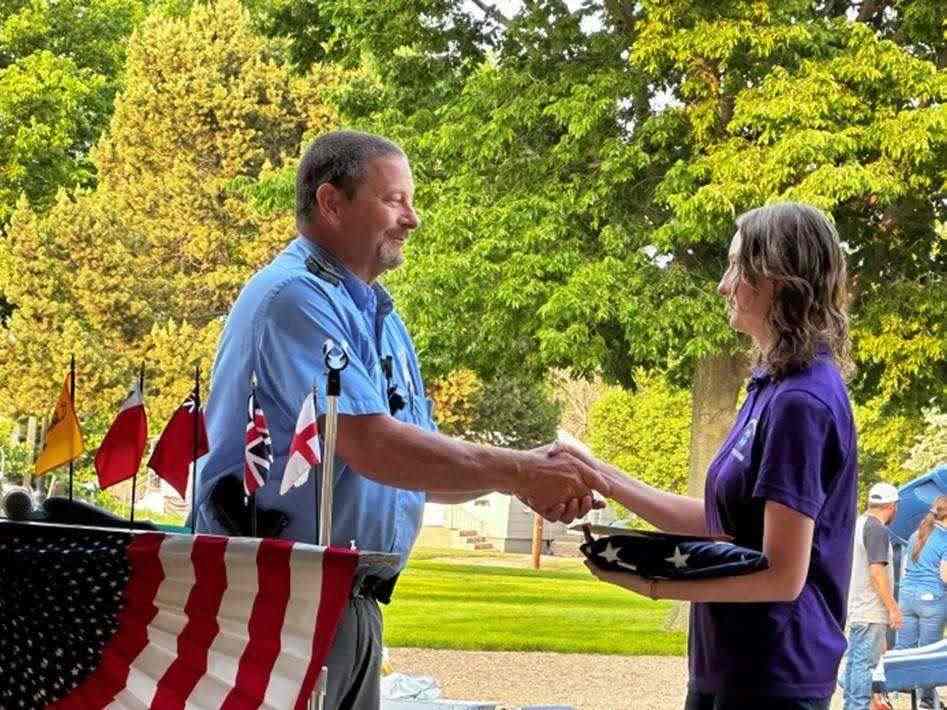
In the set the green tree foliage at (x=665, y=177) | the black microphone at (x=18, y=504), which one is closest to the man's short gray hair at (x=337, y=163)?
the black microphone at (x=18, y=504)

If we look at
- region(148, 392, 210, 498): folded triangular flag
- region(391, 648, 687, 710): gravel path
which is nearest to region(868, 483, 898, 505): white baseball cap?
region(391, 648, 687, 710): gravel path

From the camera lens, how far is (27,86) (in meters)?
25.3

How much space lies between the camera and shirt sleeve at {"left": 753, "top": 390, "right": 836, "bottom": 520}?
2.37m

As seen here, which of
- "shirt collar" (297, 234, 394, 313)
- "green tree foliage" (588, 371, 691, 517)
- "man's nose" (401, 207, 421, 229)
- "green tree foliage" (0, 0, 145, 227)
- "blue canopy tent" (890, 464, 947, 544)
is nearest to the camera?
"shirt collar" (297, 234, 394, 313)

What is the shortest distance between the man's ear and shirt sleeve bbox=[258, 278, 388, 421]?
0.75ft

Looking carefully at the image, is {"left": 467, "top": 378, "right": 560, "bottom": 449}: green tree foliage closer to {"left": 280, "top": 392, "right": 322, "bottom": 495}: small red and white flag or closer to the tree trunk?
the tree trunk

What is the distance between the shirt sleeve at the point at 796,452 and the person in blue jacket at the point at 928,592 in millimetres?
6735

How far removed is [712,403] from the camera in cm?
1476

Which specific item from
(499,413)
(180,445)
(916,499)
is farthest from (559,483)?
(499,413)

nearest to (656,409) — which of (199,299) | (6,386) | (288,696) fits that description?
(199,299)

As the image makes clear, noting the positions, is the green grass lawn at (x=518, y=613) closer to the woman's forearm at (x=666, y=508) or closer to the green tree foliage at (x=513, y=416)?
the green tree foliage at (x=513, y=416)

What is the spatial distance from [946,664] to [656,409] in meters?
22.4

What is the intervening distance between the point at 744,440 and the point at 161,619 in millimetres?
819

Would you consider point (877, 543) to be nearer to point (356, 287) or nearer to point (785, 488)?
point (356, 287)
